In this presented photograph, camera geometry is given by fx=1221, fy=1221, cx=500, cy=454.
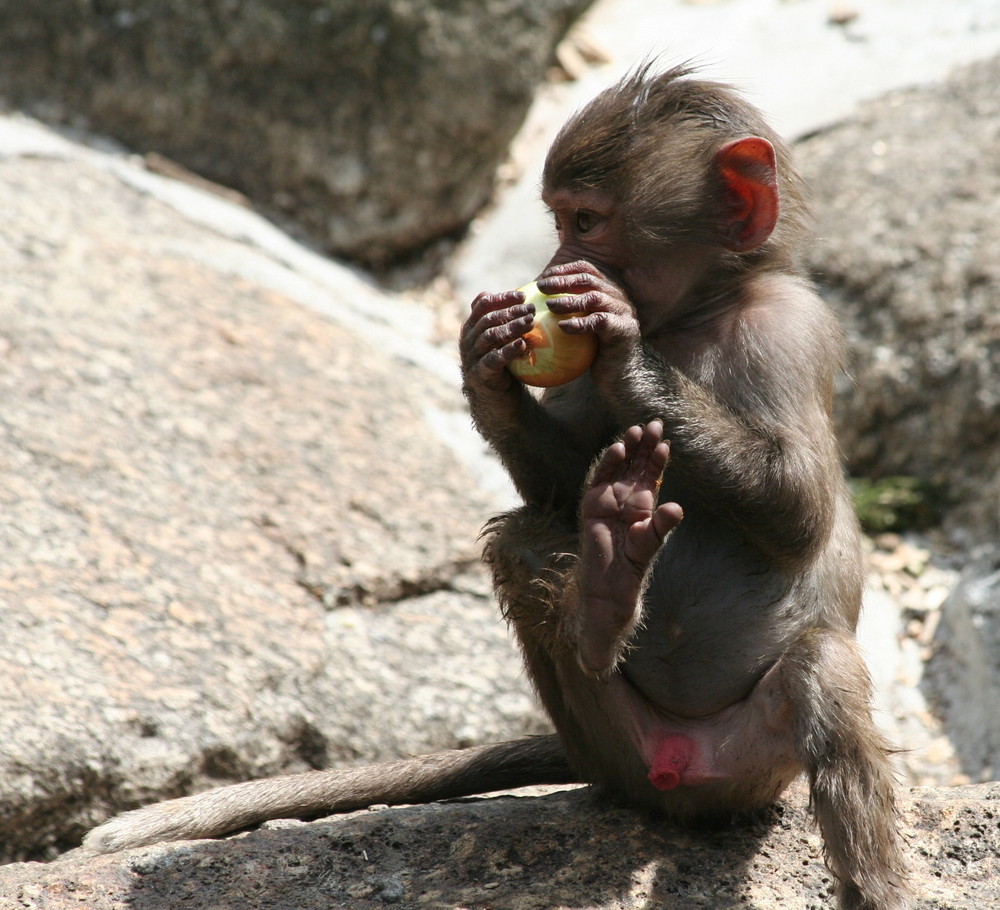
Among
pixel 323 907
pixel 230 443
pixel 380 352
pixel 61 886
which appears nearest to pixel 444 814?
pixel 323 907

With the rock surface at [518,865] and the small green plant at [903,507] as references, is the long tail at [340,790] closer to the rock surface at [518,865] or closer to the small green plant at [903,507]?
the rock surface at [518,865]

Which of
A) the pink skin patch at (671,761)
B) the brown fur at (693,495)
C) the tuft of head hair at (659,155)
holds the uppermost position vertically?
the tuft of head hair at (659,155)

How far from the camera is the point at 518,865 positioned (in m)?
3.55

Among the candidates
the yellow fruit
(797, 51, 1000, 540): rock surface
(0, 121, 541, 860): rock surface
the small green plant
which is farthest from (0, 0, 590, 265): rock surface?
the yellow fruit

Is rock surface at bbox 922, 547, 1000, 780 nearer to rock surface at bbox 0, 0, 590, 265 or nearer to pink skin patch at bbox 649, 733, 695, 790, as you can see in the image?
pink skin patch at bbox 649, 733, 695, 790

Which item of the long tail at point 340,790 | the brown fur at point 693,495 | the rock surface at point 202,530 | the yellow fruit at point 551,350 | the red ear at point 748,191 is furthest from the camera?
the rock surface at point 202,530

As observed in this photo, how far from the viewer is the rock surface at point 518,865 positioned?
3.36 meters

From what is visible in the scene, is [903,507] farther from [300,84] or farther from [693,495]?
[300,84]

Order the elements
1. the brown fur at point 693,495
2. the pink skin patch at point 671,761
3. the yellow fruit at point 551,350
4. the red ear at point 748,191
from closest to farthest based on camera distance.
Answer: the brown fur at point 693,495 → the yellow fruit at point 551,350 → the pink skin patch at point 671,761 → the red ear at point 748,191

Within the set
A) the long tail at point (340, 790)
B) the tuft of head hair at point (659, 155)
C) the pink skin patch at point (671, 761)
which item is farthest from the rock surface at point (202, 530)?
the tuft of head hair at point (659, 155)

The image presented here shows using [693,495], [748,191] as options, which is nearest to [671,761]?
[693,495]

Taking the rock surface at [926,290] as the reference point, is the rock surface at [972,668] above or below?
below

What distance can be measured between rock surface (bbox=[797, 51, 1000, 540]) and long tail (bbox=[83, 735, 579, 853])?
11.0 ft

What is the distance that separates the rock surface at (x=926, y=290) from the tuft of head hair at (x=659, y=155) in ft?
10.9
